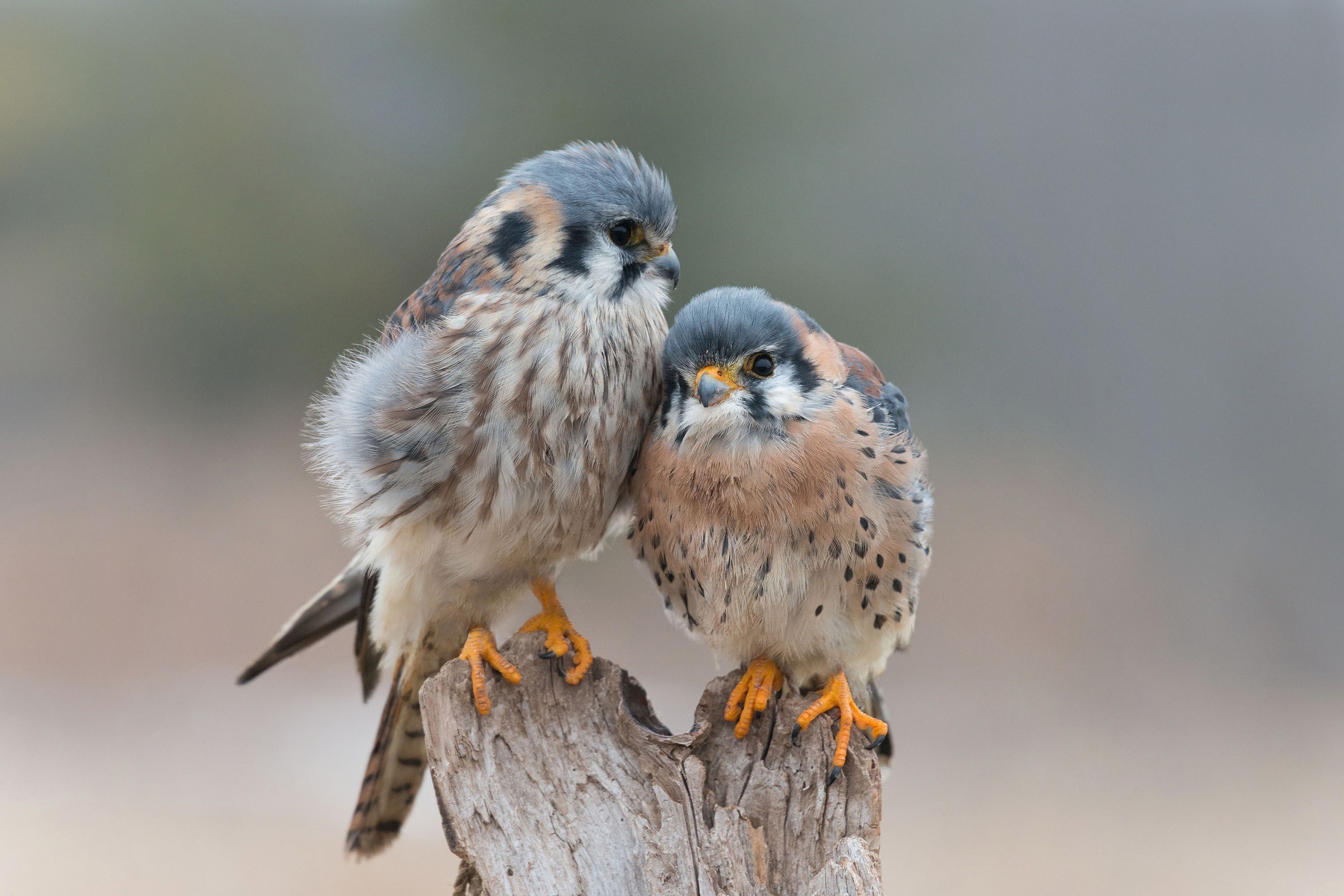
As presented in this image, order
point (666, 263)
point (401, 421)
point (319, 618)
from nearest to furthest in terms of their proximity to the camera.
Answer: point (401, 421), point (666, 263), point (319, 618)

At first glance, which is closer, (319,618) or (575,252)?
(575,252)

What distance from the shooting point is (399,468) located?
2.03 m

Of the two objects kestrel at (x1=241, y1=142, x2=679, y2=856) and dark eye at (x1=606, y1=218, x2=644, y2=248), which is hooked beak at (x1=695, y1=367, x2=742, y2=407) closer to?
kestrel at (x1=241, y1=142, x2=679, y2=856)

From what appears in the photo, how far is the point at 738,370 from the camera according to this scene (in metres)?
1.93

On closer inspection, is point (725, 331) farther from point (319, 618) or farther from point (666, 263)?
point (319, 618)

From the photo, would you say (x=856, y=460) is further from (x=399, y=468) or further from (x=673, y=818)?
(x=399, y=468)

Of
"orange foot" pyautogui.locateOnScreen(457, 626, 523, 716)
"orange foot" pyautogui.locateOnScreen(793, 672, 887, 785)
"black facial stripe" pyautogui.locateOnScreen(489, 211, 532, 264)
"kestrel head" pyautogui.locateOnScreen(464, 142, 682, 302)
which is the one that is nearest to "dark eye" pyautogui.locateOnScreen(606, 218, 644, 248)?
"kestrel head" pyautogui.locateOnScreen(464, 142, 682, 302)

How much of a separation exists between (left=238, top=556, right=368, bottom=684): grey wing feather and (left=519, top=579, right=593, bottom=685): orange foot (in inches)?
16.9

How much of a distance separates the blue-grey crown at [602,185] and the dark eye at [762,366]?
36 cm

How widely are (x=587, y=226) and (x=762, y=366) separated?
0.45 meters

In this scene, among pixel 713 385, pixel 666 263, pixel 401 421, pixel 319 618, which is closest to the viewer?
pixel 713 385

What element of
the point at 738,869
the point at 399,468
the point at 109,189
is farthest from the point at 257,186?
the point at 738,869

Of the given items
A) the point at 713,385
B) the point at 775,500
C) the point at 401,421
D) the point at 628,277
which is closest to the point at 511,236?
the point at 628,277

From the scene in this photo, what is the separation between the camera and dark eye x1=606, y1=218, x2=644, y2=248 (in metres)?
2.05
